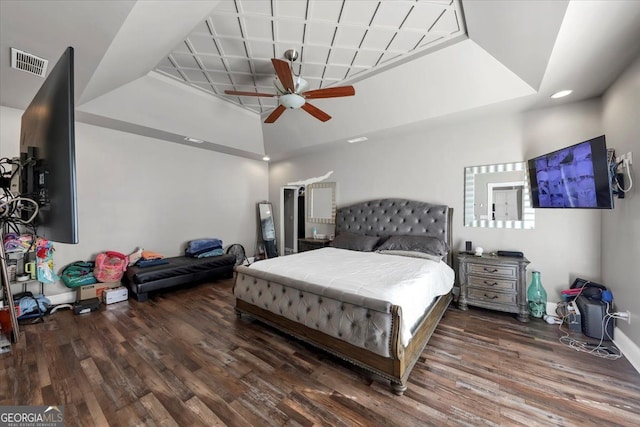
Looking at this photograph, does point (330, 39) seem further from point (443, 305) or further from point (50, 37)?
point (443, 305)

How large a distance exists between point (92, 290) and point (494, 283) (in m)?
5.54

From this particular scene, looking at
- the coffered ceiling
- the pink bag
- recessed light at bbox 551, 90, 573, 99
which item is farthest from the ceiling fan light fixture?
the pink bag

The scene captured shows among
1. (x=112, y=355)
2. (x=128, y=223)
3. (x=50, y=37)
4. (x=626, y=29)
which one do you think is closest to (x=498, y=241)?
(x=626, y=29)

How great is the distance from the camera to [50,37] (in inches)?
71.6

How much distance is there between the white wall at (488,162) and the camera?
9.53 ft

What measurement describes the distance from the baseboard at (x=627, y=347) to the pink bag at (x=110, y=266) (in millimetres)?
5961

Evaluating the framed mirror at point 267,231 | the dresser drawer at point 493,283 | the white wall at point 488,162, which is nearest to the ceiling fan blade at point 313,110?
the white wall at point 488,162

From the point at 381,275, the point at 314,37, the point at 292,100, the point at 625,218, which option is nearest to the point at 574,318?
the point at 625,218

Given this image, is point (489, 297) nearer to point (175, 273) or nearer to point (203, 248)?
point (175, 273)

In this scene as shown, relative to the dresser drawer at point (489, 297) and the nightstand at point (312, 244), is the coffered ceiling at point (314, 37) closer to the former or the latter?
the nightstand at point (312, 244)

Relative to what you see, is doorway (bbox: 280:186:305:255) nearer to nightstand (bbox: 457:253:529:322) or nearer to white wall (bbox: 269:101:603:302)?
white wall (bbox: 269:101:603:302)

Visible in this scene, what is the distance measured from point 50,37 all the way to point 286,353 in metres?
3.22

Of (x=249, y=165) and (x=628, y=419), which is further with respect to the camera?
(x=249, y=165)

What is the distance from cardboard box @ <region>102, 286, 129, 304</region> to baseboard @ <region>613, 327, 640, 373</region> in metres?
5.79
